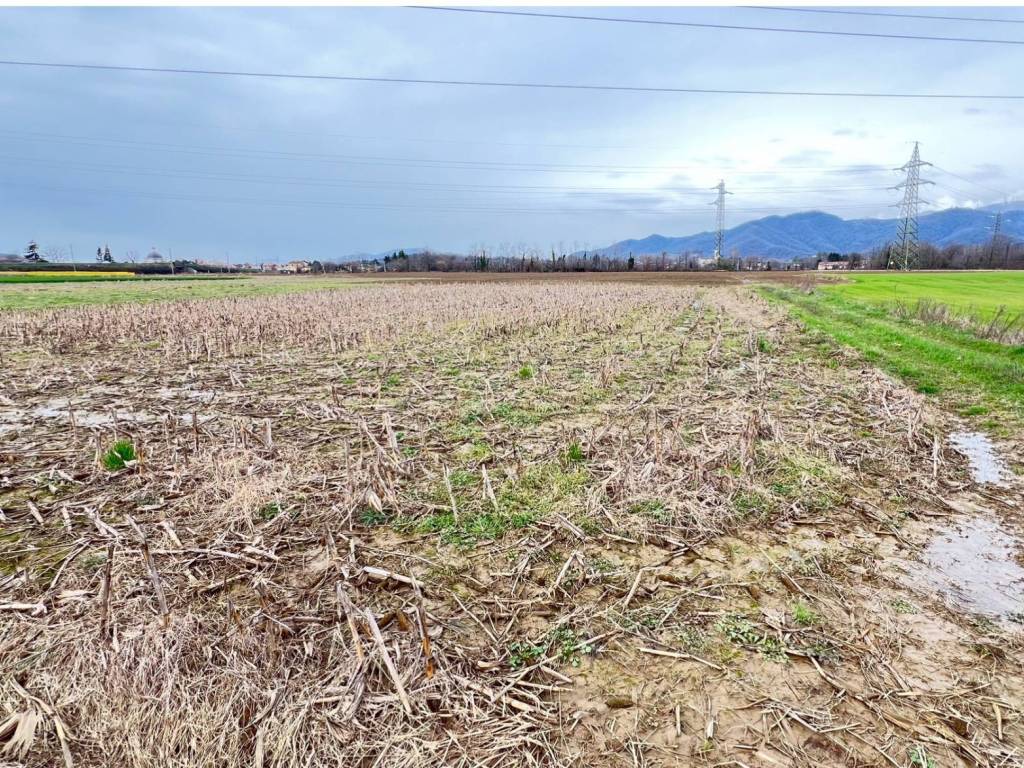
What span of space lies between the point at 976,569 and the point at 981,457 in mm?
3529

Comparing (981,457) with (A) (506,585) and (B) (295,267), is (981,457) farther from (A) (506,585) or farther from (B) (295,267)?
(B) (295,267)

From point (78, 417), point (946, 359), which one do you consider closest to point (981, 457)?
point (946, 359)

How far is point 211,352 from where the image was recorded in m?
13.6

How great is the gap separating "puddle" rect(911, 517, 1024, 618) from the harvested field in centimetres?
4

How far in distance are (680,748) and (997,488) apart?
225 inches

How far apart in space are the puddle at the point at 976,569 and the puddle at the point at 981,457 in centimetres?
149

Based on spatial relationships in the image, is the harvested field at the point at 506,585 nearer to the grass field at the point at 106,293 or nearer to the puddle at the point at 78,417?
the puddle at the point at 78,417

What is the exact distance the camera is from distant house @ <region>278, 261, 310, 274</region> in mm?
98375

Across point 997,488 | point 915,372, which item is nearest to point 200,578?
point 997,488

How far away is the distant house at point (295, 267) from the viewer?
98375 millimetres

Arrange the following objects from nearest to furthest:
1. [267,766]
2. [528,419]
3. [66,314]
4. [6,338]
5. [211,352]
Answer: [267,766], [528,419], [211,352], [6,338], [66,314]

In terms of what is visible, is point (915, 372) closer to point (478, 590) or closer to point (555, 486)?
point (555, 486)

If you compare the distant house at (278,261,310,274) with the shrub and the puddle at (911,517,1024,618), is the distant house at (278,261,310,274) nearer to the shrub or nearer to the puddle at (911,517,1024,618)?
the shrub

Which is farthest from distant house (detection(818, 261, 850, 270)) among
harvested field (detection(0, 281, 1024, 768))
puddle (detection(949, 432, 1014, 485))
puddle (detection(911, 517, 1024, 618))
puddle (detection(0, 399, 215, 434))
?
puddle (detection(0, 399, 215, 434))
